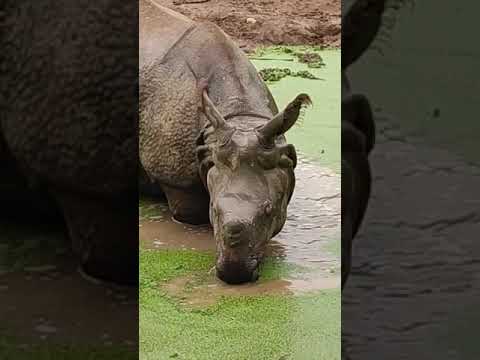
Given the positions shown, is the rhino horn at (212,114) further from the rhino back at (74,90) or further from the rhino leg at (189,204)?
the rhino back at (74,90)

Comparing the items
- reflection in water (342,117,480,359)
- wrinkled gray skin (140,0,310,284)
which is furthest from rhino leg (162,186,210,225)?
reflection in water (342,117,480,359)

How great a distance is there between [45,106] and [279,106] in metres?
0.73

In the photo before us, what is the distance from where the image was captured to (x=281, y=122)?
204 centimetres

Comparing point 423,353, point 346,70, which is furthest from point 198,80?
point 423,353

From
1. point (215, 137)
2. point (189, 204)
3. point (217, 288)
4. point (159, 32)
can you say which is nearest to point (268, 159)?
point (215, 137)

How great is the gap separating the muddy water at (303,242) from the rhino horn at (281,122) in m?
0.08

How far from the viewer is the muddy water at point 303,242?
6.23 ft

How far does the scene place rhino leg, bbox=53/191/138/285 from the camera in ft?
5.56

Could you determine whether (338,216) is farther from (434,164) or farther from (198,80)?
(198,80)

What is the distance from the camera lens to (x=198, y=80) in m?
2.36

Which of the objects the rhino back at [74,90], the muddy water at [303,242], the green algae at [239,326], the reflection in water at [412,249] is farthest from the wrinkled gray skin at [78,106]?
the reflection in water at [412,249]

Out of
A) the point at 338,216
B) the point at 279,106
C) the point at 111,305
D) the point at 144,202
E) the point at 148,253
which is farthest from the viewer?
the point at 144,202

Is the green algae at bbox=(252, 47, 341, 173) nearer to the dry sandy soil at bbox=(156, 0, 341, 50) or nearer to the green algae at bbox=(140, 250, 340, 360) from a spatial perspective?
the dry sandy soil at bbox=(156, 0, 341, 50)

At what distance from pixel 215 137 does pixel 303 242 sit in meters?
0.31
